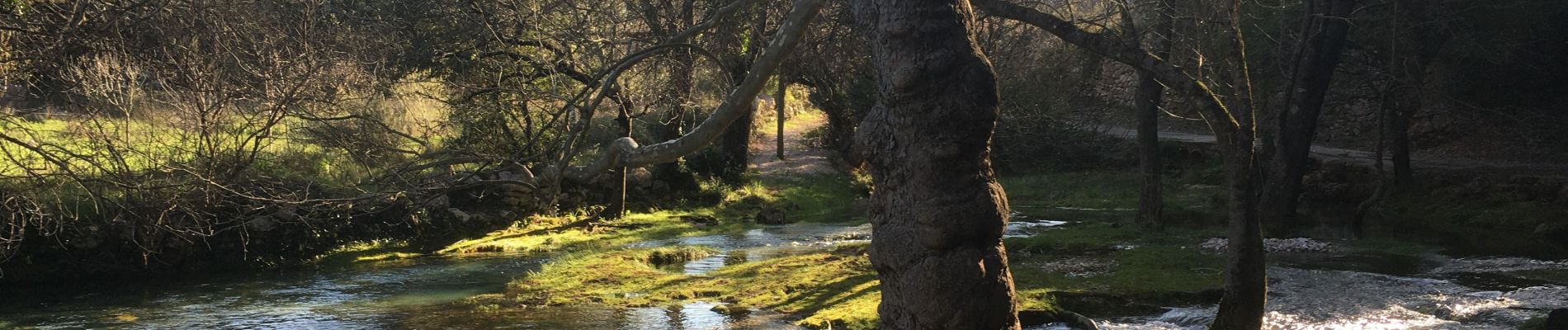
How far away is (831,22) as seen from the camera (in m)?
12.1

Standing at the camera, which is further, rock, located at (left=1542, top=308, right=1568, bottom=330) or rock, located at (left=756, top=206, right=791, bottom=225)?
rock, located at (left=756, top=206, right=791, bottom=225)

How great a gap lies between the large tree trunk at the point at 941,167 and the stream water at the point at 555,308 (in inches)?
157

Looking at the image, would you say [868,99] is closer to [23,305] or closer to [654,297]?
[654,297]

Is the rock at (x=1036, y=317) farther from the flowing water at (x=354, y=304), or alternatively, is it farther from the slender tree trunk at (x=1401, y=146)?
the slender tree trunk at (x=1401, y=146)

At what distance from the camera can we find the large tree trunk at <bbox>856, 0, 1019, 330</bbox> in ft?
19.5

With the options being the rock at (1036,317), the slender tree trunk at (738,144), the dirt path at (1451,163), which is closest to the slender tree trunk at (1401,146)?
the dirt path at (1451,163)

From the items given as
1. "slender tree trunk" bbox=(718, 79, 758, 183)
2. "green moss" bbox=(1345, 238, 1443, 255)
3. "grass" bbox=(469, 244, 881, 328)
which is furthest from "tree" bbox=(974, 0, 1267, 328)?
"slender tree trunk" bbox=(718, 79, 758, 183)

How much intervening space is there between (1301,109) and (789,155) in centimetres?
1573

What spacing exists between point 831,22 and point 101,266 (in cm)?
978

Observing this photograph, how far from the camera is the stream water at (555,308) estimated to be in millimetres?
9789

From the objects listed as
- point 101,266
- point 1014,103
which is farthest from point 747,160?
point 101,266

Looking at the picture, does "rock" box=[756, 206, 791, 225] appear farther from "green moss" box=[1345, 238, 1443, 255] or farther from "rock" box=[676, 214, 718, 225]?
"green moss" box=[1345, 238, 1443, 255]

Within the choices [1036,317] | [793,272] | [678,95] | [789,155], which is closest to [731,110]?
[1036,317]

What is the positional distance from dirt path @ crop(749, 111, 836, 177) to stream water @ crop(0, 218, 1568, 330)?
1078 cm
